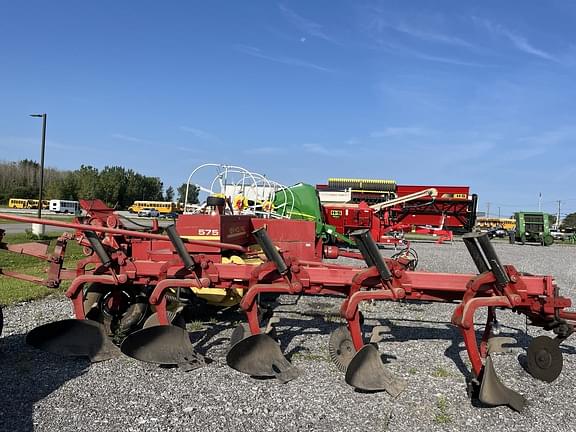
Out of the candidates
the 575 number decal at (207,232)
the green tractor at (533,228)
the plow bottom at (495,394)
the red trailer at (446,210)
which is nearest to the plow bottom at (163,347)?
the 575 number decal at (207,232)

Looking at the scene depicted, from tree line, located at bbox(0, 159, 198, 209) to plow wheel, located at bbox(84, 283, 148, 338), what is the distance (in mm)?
64124

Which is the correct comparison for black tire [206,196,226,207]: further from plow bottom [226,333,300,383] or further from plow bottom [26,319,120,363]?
plow bottom [226,333,300,383]

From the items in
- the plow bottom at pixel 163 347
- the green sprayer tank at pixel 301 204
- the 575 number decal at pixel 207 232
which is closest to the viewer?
the plow bottom at pixel 163 347

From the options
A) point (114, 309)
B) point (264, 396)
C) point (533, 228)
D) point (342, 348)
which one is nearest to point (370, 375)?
point (342, 348)

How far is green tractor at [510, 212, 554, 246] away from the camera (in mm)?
31094

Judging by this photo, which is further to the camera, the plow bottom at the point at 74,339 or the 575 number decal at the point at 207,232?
the 575 number decal at the point at 207,232

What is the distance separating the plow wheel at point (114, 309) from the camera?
5.11 metres

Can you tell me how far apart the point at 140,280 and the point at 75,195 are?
2827 inches

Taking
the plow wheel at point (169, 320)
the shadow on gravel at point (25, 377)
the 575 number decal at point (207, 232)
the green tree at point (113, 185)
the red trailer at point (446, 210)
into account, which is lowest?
the shadow on gravel at point (25, 377)

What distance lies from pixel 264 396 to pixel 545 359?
2.50 m

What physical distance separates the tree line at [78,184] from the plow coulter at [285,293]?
64.4 meters

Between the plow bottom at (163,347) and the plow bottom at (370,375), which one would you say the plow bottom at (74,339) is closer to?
the plow bottom at (163,347)

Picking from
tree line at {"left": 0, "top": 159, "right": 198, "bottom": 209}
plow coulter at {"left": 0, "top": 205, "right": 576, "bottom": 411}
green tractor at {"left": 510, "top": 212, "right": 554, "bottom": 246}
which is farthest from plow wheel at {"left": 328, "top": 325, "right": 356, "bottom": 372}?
tree line at {"left": 0, "top": 159, "right": 198, "bottom": 209}

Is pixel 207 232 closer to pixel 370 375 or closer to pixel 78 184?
pixel 370 375
